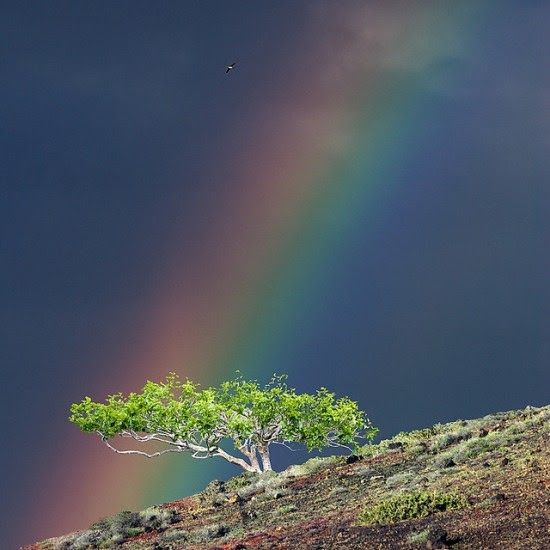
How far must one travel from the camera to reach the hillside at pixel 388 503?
21.6m

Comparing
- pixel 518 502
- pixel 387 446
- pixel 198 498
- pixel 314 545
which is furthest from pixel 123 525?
pixel 518 502

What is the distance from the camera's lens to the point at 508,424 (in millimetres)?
39844

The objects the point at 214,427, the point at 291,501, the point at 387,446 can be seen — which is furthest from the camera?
the point at 214,427

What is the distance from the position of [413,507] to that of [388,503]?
123 centimetres

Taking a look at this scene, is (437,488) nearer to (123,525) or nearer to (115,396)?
(123,525)

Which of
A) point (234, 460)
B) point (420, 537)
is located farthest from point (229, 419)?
point (420, 537)

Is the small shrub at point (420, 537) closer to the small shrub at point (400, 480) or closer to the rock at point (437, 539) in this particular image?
the rock at point (437, 539)

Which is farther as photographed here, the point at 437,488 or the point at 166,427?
the point at 166,427

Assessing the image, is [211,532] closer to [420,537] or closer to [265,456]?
[420,537]

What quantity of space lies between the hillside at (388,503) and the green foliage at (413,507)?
0.03 meters

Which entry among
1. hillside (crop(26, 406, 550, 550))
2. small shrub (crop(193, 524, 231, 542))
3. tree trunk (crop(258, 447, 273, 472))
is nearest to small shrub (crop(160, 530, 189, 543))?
hillside (crop(26, 406, 550, 550))

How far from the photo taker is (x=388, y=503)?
25.5 meters

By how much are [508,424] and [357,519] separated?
16.2m

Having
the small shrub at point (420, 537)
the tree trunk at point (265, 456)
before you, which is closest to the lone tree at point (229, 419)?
→ the tree trunk at point (265, 456)
